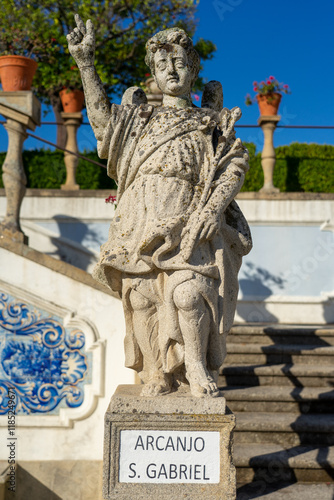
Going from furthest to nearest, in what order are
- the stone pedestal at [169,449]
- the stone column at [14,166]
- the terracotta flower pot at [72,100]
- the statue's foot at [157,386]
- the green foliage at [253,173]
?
the green foliage at [253,173], the terracotta flower pot at [72,100], the stone column at [14,166], the statue's foot at [157,386], the stone pedestal at [169,449]

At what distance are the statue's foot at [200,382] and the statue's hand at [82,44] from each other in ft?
5.67

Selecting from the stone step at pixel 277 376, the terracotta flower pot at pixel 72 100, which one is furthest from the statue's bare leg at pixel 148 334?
the terracotta flower pot at pixel 72 100

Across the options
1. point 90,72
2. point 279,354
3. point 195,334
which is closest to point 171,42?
point 90,72

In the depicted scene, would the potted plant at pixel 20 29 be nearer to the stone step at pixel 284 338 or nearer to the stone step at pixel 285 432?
the stone step at pixel 284 338

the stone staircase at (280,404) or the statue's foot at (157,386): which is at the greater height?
the statue's foot at (157,386)

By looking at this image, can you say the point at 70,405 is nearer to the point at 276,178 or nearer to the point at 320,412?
the point at 320,412

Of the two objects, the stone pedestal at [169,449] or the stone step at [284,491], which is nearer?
the stone pedestal at [169,449]

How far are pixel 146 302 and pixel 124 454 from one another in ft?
2.47

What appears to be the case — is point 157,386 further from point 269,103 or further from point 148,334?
point 269,103

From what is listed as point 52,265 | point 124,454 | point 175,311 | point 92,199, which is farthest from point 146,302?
point 92,199

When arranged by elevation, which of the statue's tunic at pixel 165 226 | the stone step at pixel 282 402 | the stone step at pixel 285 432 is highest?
the statue's tunic at pixel 165 226

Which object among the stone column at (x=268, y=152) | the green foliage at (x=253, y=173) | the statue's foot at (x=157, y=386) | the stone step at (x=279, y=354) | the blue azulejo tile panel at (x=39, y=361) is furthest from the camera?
the green foliage at (x=253, y=173)

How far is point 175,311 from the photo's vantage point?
2.62m

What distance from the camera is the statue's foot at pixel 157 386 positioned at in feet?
8.50
